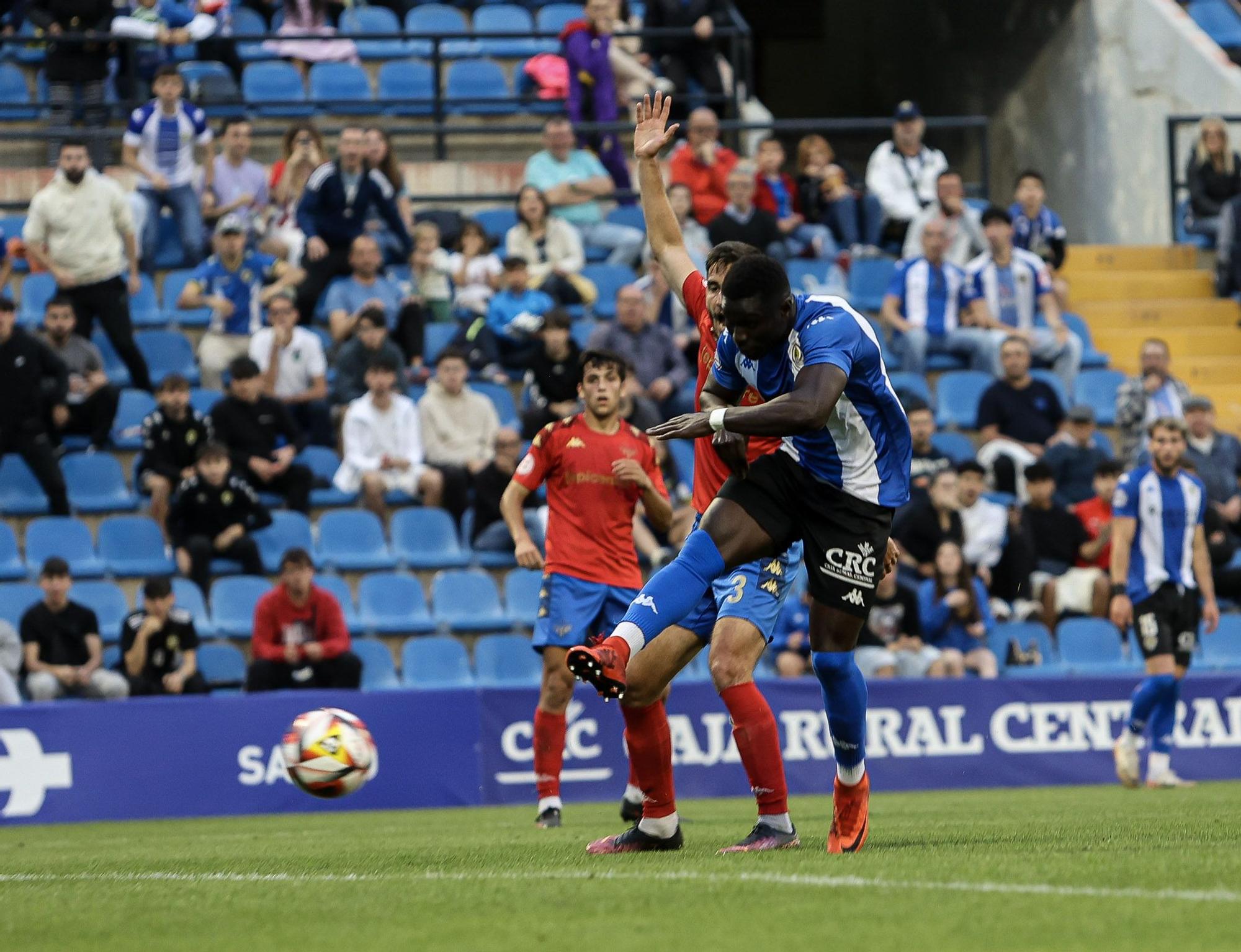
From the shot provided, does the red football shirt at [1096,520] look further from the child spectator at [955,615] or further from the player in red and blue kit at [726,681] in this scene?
the player in red and blue kit at [726,681]

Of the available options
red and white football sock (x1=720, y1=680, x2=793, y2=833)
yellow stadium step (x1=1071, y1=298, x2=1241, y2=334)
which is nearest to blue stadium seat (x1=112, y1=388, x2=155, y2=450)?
red and white football sock (x1=720, y1=680, x2=793, y2=833)

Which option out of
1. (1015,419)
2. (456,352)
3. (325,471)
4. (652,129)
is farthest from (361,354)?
(652,129)

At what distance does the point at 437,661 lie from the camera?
1487 cm

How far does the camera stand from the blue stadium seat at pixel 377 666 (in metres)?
14.8

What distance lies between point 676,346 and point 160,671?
532 cm

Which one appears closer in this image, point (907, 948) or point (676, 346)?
point (907, 948)

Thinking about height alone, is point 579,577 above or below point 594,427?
below

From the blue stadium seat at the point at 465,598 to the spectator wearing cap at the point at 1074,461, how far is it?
507cm

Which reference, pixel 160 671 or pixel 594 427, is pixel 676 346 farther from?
pixel 594 427

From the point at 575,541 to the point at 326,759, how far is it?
2.43 meters

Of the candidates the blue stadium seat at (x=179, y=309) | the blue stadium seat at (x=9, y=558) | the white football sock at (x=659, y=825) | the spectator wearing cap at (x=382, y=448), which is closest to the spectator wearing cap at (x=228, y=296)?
the blue stadium seat at (x=179, y=309)

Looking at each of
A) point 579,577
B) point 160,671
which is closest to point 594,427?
point 579,577

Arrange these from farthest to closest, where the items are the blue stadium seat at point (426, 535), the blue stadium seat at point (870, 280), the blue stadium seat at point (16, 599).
→ 1. the blue stadium seat at point (870, 280)
2. the blue stadium seat at point (426, 535)
3. the blue stadium seat at point (16, 599)

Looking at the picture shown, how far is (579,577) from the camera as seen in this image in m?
10.2
